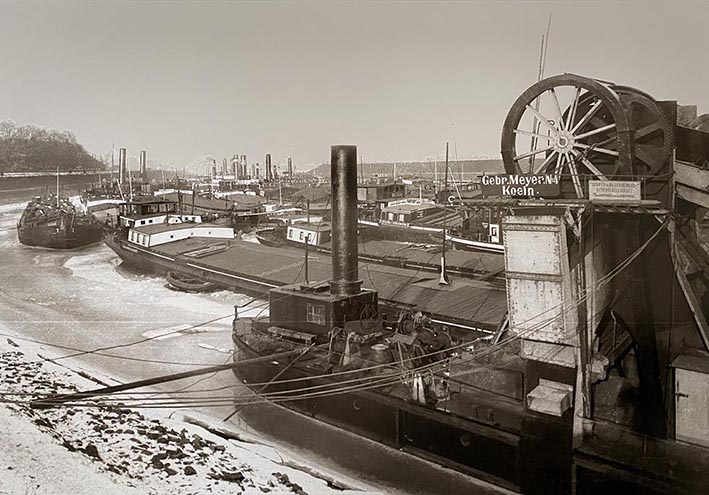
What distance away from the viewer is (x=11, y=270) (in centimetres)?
3519

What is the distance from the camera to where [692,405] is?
11.0 metres

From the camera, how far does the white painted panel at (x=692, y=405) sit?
1091 cm

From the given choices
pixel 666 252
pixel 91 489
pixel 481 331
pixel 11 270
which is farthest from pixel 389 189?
pixel 91 489

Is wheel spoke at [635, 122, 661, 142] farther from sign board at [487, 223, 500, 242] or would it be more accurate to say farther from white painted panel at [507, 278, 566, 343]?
sign board at [487, 223, 500, 242]

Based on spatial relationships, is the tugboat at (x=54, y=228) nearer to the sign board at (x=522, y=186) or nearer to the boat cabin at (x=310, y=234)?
the boat cabin at (x=310, y=234)

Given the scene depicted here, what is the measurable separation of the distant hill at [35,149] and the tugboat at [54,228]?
4.48 meters

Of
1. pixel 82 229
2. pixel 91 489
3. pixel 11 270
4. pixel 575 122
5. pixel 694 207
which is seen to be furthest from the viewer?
pixel 82 229

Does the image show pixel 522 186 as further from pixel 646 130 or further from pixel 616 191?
pixel 646 130

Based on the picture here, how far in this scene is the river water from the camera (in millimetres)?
12984

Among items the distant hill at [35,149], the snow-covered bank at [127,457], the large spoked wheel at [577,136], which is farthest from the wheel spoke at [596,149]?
the distant hill at [35,149]

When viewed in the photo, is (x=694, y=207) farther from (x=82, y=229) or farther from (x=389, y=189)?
(x=389, y=189)

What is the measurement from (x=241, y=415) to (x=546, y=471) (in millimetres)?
8455

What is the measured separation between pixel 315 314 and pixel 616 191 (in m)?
8.96

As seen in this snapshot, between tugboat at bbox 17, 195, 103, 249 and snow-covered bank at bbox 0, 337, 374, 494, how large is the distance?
33.6 m
